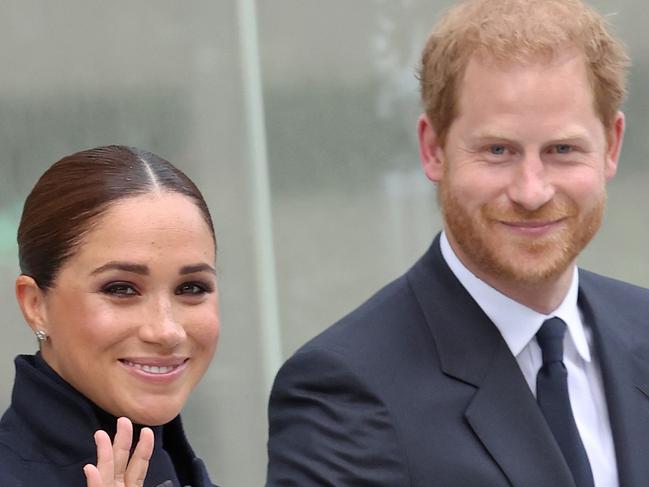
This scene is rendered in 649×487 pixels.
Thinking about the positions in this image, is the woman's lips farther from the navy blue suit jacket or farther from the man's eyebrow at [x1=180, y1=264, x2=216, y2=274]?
the navy blue suit jacket

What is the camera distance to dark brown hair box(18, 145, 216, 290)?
9.82 ft

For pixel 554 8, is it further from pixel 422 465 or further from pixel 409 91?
pixel 409 91

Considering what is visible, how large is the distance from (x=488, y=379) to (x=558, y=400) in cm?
15

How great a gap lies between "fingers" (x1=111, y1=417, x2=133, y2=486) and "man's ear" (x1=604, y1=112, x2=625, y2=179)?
4.04ft

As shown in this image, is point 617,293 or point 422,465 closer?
point 422,465

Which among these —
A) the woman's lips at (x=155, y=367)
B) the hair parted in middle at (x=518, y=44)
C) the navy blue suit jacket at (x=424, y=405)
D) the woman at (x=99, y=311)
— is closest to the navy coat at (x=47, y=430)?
the woman at (x=99, y=311)

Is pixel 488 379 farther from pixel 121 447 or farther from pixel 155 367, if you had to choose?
pixel 121 447

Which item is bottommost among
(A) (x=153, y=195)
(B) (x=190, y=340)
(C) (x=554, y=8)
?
(B) (x=190, y=340)

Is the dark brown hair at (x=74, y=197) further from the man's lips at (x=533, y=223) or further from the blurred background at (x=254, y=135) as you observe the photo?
the blurred background at (x=254, y=135)

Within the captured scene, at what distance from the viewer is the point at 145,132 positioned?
202 inches

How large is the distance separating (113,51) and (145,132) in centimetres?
27

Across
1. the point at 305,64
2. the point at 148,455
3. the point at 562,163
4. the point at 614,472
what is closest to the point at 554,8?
the point at 562,163

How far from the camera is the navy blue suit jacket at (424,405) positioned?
3229 mm

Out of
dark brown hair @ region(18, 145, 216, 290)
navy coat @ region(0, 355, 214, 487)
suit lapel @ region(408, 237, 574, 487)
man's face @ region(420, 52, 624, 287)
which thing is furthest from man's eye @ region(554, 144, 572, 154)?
navy coat @ region(0, 355, 214, 487)
